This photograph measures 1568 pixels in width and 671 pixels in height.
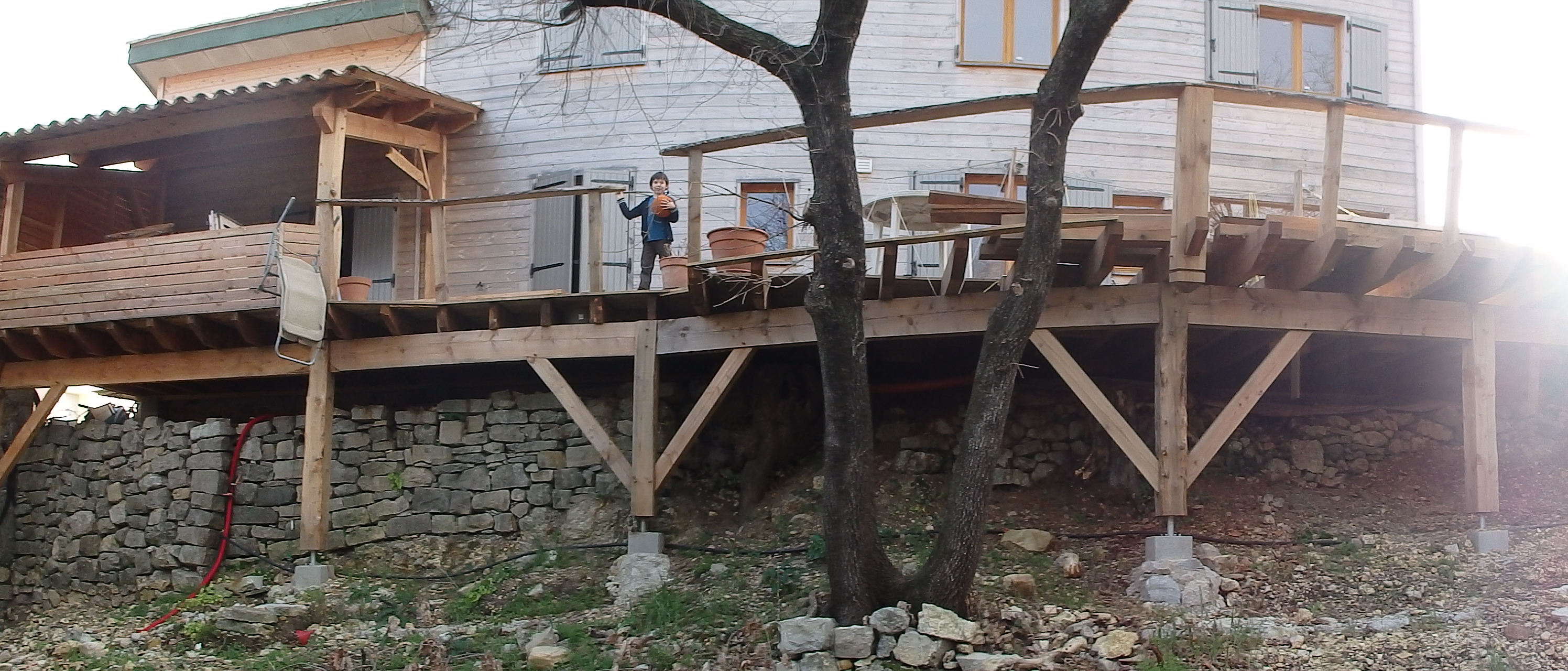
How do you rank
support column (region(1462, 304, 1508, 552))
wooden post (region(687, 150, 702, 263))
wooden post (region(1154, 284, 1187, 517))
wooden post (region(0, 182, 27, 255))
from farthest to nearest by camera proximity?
wooden post (region(0, 182, 27, 255)), wooden post (region(687, 150, 702, 263)), support column (region(1462, 304, 1508, 552)), wooden post (region(1154, 284, 1187, 517))

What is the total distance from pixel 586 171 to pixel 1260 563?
271 inches

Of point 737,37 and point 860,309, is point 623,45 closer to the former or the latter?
point 737,37

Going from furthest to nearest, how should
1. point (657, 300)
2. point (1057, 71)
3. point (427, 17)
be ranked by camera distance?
point (427, 17), point (657, 300), point (1057, 71)

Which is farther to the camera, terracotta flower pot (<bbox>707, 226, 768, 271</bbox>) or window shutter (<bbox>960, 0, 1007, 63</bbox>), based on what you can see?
window shutter (<bbox>960, 0, 1007, 63</bbox>)

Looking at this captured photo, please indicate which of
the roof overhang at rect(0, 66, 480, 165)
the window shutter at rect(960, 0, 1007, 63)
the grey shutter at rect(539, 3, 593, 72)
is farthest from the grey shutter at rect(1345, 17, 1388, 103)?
the roof overhang at rect(0, 66, 480, 165)

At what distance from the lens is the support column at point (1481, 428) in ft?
31.0

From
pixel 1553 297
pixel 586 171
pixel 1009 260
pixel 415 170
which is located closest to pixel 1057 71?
pixel 1009 260

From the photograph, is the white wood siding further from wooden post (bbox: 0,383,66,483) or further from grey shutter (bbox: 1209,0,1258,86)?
wooden post (bbox: 0,383,66,483)

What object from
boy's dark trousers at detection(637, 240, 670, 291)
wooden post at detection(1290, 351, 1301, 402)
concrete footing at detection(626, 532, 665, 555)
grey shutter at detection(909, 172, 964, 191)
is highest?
grey shutter at detection(909, 172, 964, 191)

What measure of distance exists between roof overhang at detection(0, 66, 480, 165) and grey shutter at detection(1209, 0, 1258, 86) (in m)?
6.87

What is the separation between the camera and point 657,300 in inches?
421

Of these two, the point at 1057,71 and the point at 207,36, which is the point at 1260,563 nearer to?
the point at 1057,71

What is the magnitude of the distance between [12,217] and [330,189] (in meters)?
3.79

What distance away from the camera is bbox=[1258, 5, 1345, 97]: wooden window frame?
13.2 meters
